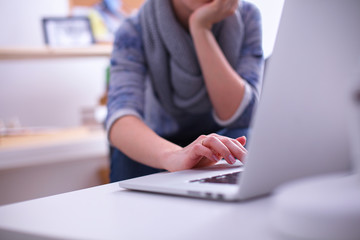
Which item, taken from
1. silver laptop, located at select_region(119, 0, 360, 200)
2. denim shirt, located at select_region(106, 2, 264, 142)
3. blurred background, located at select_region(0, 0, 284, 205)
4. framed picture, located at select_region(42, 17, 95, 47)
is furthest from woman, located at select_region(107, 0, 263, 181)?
framed picture, located at select_region(42, 17, 95, 47)

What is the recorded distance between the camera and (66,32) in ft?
6.43

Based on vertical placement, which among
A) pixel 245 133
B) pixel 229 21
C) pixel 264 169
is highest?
pixel 229 21

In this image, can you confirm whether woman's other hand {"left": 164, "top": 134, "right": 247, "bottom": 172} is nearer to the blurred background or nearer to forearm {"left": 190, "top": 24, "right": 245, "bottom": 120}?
forearm {"left": 190, "top": 24, "right": 245, "bottom": 120}

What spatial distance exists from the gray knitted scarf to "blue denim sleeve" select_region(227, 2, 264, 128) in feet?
0.05

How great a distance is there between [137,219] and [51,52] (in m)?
1.59

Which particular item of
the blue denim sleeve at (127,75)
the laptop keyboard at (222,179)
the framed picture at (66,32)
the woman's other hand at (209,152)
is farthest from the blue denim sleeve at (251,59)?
the framed picture at (66,32)

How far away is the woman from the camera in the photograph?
0.89 m

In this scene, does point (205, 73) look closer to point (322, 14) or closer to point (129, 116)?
point (129, 116)

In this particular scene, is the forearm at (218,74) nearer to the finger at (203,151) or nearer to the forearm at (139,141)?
the forearm at (139,141)

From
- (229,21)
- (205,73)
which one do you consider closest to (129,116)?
(205,73)

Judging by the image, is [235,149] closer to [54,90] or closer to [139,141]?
[139,141]

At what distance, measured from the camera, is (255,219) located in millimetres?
300

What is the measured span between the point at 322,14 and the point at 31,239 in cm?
28

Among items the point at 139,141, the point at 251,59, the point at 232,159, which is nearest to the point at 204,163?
the point at 232,159
